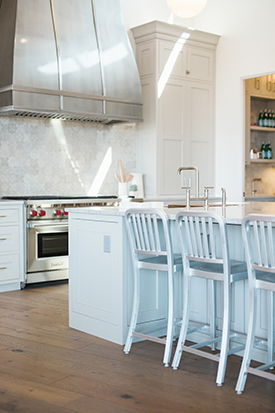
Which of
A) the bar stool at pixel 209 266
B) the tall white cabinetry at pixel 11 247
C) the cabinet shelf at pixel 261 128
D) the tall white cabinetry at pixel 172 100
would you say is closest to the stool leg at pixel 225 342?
the bar stool at pixel 209 266

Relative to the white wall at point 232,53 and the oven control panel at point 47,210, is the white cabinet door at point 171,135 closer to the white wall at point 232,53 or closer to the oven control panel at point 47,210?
the white wall at point 232,53

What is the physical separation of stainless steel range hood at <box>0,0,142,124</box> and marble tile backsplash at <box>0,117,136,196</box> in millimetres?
236

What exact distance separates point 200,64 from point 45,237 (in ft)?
10.1

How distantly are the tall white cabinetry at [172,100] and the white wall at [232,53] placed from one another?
7.0 inches

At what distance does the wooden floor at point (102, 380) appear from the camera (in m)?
2.22

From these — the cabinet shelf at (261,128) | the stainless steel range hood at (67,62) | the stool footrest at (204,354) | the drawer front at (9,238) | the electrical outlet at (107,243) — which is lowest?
the stool footrest at (204,354)

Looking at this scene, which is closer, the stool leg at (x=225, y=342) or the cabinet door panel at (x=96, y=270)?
the stool leg at (x=225, y=342)

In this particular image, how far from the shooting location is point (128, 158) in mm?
6258

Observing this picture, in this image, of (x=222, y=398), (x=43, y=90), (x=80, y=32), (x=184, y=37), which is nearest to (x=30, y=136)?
(x=43, y=90)

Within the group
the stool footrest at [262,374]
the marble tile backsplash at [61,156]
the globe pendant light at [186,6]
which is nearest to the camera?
the stool footrest at [262,374]

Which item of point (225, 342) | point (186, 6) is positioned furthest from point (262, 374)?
point (186, 6)

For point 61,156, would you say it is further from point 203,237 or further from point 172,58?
point 203,237

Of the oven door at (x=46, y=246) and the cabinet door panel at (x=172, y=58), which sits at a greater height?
the cabinet door panel at (x=172, y=58)

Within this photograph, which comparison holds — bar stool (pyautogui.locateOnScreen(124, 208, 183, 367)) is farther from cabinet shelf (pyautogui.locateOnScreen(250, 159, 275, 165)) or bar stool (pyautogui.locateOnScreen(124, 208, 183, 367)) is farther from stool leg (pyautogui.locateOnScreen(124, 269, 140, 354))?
cabinet shelf (pyautogui.locateOnScreen(250, 159, 275, 165))
